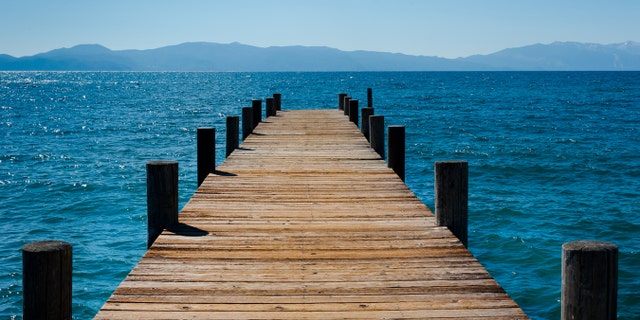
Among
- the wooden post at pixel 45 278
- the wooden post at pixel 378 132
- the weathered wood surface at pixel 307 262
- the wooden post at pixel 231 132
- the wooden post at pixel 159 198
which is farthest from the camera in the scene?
the wooden post at pixel 231 132

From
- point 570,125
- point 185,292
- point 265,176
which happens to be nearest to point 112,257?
point 265,176

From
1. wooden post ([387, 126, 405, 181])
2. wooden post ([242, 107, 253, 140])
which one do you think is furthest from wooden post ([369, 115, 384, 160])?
wooden post ([242, 107, 253, 140])

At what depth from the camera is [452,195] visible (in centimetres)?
700

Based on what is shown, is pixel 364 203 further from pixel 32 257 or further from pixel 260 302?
pixel 32 257

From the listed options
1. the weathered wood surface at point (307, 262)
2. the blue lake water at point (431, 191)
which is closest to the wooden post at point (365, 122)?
the blue lake water at point (431, 191)

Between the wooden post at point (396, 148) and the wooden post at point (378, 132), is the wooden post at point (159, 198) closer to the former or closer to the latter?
the wooden post at point (396, 148)

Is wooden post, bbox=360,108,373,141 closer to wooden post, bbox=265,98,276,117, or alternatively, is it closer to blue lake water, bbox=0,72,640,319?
blue lake water, bbox=0,72,640,319

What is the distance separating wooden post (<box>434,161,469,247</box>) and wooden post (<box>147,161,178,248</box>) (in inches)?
107

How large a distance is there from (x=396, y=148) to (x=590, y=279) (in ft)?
24.4

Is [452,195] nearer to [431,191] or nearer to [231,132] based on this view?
[231,132]

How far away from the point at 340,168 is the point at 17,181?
1506 cm

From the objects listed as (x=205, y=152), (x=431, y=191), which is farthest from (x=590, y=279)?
(x=431, y=191)

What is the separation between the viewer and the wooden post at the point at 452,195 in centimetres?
699

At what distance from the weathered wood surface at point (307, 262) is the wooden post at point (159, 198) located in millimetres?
154
